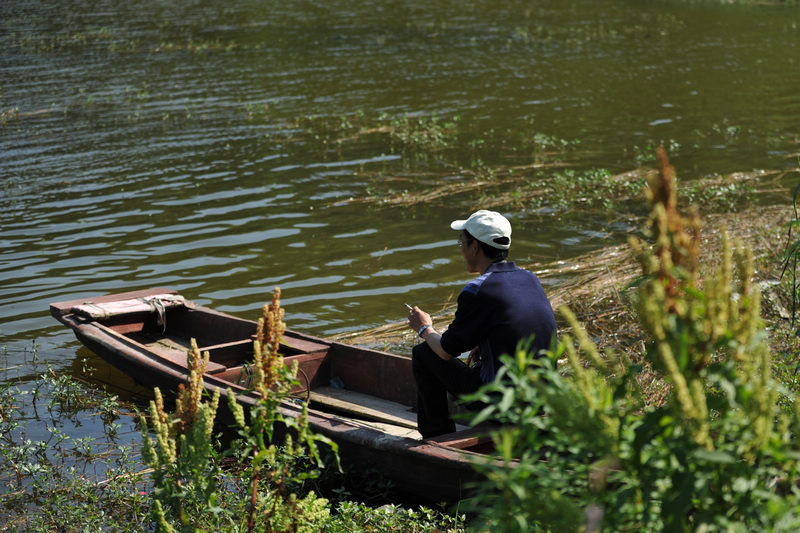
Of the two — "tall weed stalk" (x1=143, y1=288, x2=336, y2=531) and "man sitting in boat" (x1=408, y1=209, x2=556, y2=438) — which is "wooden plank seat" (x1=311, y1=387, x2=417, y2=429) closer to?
"man sitting in boat" (x1=408, y1=209, x2=556, y2=438)

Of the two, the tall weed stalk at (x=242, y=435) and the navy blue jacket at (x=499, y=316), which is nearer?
the tall weed stalk at (x=242, y=435)

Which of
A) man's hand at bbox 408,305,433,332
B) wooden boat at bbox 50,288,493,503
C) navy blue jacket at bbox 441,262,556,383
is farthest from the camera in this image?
man's hand at bbox 408,305,433,332

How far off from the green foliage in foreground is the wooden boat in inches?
41.9

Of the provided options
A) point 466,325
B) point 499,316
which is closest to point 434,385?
point 466,325

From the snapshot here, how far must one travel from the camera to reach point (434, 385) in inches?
228

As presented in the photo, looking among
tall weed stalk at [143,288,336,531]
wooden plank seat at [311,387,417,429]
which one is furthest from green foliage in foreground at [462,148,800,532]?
wooden plank seat at [311,387,417,429]

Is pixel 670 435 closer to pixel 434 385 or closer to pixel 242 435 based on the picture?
pixel 242 435

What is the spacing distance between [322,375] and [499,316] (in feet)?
9.31

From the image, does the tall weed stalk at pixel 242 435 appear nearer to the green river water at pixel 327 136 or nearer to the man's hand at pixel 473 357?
the man's hand at pixel 473 357

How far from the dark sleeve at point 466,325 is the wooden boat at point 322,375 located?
21.0 inches

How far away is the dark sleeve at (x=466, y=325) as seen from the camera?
17.1ft

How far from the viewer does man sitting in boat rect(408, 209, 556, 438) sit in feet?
16.9

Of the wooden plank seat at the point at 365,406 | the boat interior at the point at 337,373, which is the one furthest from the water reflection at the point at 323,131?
the wooden plank seat at the point at 365,406

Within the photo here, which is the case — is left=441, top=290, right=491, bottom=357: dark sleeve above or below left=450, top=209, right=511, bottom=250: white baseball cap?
below
